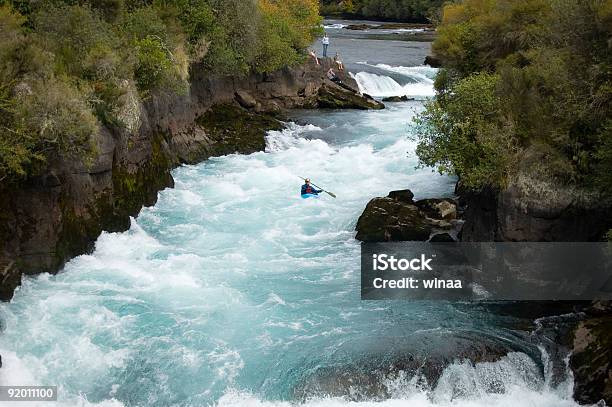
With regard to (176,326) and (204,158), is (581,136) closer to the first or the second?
(176,326)

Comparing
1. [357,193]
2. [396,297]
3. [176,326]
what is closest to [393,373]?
[396,297]

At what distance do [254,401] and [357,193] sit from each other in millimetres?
12497

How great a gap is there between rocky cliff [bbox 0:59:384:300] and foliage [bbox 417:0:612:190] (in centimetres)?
869

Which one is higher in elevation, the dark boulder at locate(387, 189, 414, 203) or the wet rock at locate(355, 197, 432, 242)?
the dark boulder at locate(387, 189, 414, 203)

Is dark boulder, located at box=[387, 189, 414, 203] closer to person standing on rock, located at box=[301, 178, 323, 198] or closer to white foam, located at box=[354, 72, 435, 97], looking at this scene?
person standing on rock, located at box=[301, 178, 323, 198]

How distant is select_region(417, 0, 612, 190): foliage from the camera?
629 inches

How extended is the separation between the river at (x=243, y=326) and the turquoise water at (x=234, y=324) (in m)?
0.04

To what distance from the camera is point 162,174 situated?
79.4 feet

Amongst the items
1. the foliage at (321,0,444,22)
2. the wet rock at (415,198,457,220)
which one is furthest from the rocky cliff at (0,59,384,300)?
the foliage at (321,0,444,22)

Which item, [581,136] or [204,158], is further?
[204,158]

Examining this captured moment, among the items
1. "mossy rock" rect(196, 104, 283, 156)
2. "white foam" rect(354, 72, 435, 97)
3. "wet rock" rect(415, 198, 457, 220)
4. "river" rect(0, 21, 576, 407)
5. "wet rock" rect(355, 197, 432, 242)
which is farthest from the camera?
"white foam" rect(354, 72, 435, 97)

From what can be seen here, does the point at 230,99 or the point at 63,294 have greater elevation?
the point at 230,99

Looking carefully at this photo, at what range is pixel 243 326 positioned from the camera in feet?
50.7

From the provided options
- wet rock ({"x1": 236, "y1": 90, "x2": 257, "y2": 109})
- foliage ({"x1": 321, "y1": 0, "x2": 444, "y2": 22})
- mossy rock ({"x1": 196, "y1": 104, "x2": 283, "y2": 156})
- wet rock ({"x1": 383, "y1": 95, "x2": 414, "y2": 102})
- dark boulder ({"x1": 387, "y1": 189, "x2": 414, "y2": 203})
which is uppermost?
foliage ({"x1": 321, "y1": 0, "x2": 444, "y2": 22})
